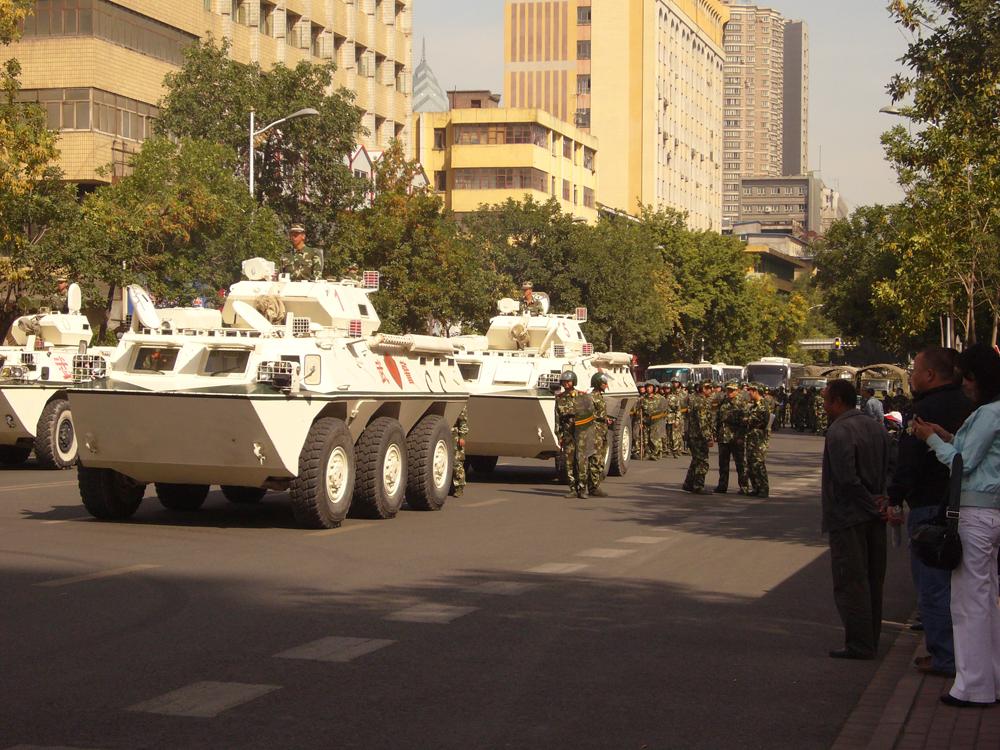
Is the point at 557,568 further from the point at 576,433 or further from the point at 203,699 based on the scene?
the point at 576,433

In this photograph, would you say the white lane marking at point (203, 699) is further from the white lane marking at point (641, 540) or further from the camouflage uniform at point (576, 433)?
the camouflage uniform at point (576, 433)

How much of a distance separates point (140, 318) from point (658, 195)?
99877 mm

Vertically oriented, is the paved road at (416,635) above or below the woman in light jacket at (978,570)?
below

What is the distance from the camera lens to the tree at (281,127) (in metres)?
41.2

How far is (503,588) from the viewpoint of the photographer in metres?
11.7

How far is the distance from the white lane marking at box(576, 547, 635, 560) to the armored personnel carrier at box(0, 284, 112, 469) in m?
11.3

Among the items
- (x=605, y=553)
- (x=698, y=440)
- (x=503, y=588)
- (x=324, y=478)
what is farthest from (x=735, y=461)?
(x=503, y=588)

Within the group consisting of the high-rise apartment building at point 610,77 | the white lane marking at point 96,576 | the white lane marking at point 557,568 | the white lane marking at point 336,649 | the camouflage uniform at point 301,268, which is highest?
the high-rise apartment building at point 610,77

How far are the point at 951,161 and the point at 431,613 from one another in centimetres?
1967

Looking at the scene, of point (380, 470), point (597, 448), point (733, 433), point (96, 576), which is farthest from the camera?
point (733, 433)

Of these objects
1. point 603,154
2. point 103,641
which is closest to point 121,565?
point 103,641

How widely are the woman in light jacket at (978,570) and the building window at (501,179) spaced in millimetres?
77131

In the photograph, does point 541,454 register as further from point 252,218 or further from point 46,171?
point 252,218

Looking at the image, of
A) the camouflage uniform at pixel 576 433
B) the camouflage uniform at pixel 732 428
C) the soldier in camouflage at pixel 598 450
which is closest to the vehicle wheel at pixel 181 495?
the camouflage uniform at pixel 576 433
